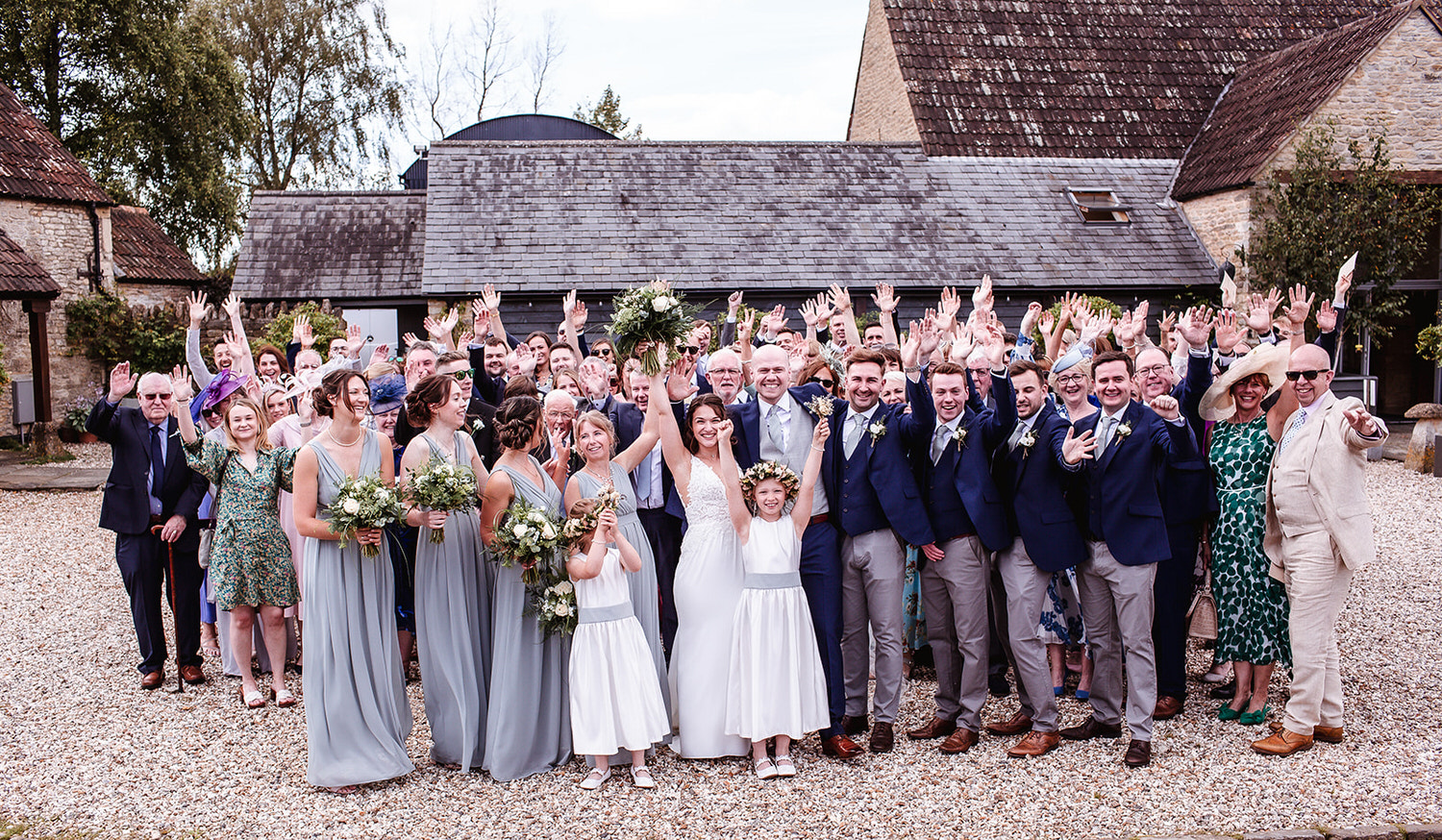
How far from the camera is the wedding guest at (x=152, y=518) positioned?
6.69 m

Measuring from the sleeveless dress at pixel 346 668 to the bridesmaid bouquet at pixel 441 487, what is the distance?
0.35m

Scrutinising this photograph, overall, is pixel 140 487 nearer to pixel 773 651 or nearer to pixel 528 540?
pixel 528 540

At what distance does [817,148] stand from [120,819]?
18.1m

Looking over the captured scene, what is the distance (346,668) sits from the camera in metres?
5.05

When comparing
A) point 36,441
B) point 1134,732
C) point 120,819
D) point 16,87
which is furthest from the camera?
point 16,87

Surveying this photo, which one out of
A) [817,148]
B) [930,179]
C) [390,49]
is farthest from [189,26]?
[930,179]

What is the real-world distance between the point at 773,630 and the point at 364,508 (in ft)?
6.82

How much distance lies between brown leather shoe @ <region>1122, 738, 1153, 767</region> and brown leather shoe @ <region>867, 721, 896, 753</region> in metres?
1.18

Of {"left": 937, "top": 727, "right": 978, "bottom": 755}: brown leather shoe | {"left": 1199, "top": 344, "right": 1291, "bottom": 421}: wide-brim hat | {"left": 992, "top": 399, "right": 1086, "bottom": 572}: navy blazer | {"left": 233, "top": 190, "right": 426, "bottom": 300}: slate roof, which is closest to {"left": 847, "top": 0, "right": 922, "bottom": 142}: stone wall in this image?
A: {"left": 233, "top": 190, "right": 426, "bottom": 300}: slate roof

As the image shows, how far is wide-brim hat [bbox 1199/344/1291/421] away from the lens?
221 inches

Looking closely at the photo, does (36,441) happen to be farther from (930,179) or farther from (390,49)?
(390,49)

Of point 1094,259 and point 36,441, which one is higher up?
point 1094,259

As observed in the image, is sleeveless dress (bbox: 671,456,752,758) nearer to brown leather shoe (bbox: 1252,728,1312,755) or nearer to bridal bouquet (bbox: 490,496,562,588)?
bridal bouquet (bbox: 490,496,562,588)

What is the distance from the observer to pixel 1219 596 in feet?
19.1
